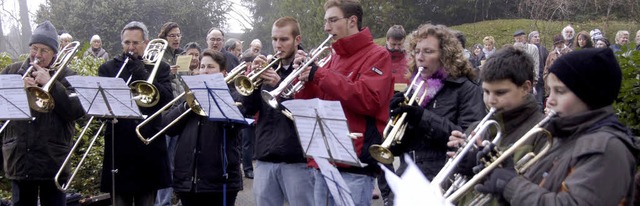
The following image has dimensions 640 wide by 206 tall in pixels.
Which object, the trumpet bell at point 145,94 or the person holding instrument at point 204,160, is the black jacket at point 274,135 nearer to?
the person holding instrument at point 204,160

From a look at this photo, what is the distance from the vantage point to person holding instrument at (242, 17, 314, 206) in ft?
14.5

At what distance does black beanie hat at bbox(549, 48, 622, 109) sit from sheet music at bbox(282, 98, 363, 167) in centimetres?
132

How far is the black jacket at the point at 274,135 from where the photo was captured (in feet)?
14.5

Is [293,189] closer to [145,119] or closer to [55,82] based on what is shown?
[145,119]

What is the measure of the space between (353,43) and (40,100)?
240cm

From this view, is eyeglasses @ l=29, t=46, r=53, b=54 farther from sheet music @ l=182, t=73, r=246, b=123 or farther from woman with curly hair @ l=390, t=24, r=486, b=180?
woman with curly hair @ l=390, t=24, r=486, b=180

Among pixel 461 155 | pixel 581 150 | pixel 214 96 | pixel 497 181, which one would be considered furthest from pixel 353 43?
pixel 581 150

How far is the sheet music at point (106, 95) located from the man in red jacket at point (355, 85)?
120 centimetres

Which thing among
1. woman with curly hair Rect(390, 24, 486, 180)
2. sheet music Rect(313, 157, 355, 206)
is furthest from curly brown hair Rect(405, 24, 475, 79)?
sheet music Rect(313, 157, 355, 206)

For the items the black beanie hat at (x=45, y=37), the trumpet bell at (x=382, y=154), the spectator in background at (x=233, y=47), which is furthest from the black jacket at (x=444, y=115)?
the spectator in background at (x=233, y=47)

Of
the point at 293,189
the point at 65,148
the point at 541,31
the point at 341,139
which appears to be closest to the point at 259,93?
the point at 293,189

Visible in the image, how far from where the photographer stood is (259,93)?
15.7ft

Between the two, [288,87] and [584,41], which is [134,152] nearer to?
[288,87]

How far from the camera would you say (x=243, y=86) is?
4629 mm
